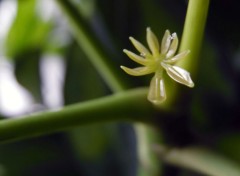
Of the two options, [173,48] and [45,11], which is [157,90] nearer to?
[173,48]

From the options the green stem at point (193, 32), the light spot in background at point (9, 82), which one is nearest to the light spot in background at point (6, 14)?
the light spot in background at point (9, 82)

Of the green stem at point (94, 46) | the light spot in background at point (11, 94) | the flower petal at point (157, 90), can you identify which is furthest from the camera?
the light spot in background at point (11, 94)

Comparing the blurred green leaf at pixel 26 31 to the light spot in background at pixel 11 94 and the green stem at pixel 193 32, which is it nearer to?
the light spot in background at pixel 11 94

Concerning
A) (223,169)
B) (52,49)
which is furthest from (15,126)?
(52,49)

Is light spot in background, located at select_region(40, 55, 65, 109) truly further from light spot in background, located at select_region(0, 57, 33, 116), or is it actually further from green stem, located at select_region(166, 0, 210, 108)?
green stem, located at select_region(166, 0, 210, 108)

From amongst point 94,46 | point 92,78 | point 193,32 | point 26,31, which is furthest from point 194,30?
point 26,31

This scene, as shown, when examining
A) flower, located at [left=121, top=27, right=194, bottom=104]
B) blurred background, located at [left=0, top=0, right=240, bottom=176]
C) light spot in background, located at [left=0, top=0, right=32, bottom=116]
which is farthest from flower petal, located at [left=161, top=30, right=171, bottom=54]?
light spot in background, located at [left=0, top=0, right=32, bottom=116]

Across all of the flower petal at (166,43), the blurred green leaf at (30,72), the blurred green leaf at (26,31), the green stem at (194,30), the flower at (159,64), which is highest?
the blurred green leaf at (26,31)

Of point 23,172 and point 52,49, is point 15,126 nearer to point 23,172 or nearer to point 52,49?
point 23,172
